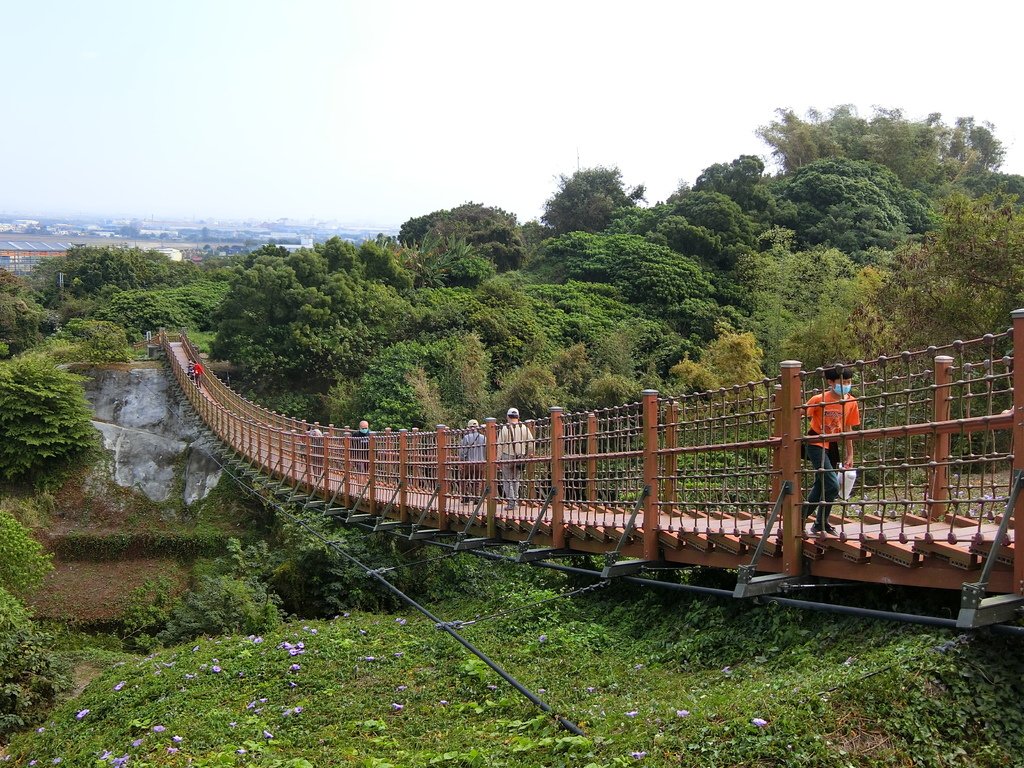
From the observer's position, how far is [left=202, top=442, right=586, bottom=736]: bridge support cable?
16.7ft

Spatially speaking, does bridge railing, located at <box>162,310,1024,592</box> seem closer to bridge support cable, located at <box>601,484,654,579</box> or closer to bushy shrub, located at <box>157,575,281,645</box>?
bridge support cable, located at <box>601,484,654,579</box>

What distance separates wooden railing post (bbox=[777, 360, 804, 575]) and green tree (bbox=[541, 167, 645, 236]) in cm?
3491

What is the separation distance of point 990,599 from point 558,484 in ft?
10.9

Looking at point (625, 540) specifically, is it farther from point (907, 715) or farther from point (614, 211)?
point (614, 211)

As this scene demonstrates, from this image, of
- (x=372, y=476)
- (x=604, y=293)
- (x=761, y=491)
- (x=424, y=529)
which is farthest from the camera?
(x=604, y=293)

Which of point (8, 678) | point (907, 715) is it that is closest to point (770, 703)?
point (907, 715)

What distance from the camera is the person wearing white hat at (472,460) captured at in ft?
26.7

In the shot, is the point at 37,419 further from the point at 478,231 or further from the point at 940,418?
the point at 478,231

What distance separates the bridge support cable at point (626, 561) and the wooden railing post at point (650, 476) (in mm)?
35

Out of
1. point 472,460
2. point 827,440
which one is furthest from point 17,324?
point 827,440

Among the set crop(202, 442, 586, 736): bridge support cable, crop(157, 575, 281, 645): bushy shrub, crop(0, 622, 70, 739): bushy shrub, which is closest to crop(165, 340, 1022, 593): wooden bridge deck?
crop(202, 442, 586, 736): bridge support cable

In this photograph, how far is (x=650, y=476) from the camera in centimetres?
582

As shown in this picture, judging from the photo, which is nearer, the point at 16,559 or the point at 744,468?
the point at 744,468

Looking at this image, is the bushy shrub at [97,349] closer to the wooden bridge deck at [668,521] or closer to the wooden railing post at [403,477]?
the wooden bridge deck at [668,521]
